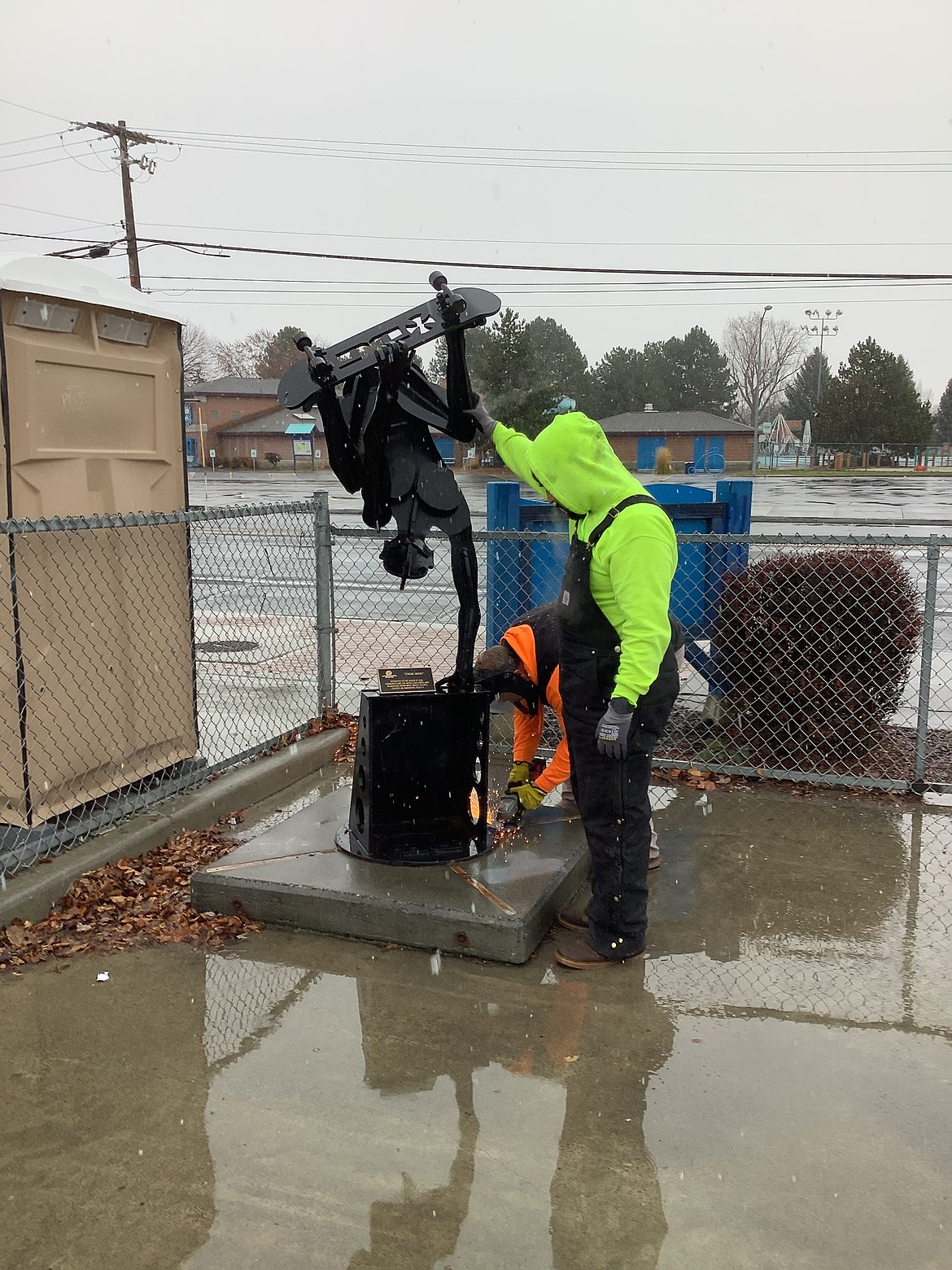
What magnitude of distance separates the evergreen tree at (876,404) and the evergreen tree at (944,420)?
4287mm

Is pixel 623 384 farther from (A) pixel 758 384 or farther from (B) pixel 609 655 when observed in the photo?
(B) pixel 609 655

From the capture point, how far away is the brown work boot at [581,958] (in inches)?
143

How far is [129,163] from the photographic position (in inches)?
1277

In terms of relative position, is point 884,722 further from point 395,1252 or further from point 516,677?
point 395,1252

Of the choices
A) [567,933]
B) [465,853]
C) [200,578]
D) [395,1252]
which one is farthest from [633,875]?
[200,578]

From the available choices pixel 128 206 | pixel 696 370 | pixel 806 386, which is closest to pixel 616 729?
pixel 128 206

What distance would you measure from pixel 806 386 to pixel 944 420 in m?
9.94

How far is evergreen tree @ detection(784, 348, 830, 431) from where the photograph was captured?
2378 inches

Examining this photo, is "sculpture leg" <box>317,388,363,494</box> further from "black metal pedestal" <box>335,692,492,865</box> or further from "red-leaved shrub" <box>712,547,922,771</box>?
"red-leaved shrub" <box>712,547,922,771</box>

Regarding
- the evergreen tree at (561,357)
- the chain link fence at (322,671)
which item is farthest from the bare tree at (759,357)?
the chain link fence at (322,671)

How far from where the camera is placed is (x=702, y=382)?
5634 centimetres

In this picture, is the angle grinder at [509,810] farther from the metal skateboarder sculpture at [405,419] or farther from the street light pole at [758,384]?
the street light pole at [758,384]

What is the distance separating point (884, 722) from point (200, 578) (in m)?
11.1

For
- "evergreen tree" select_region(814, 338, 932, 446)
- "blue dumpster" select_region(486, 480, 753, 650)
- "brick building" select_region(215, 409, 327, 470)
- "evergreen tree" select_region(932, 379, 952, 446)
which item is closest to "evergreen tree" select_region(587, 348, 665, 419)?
"evergreen tree" select_region(814, 338, 932, 446)
